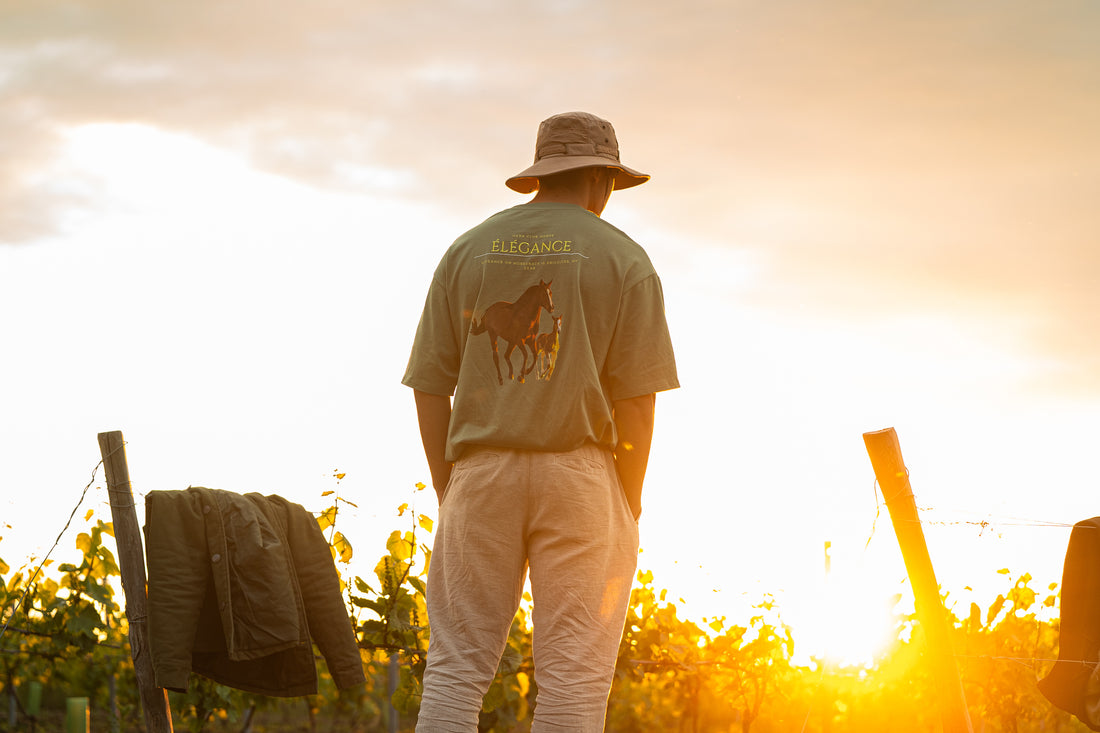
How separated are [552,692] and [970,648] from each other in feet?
10.0

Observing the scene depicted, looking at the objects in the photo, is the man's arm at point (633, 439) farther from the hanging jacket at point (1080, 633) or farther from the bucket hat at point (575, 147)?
the hanging jacket at point (1080, 633)

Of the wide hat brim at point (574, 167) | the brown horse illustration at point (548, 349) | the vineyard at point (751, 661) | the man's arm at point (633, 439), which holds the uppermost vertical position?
the wide hat brim at point (574, 167)

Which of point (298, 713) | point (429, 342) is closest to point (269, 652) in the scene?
point (429, 342)

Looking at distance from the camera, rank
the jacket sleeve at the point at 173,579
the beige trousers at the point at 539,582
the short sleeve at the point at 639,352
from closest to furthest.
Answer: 1. the beige trousers at the point at 539,582
2. the short sleeve at the point at 639,352
3. the jacket sleeve at the point at 173,579

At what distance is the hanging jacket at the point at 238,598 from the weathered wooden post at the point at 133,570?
5.7 inches

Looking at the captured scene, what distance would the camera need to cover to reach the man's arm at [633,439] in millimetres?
2586

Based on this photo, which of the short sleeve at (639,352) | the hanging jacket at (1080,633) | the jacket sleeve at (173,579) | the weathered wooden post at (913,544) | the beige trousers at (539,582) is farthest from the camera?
the jacket sleeve at (173,579)

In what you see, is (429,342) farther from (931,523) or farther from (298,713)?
(298,713)

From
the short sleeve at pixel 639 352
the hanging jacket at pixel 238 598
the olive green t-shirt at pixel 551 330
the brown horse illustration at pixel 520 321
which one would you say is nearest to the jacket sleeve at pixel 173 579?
the hanging jacket at pixel 238 598

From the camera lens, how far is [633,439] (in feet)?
8.48

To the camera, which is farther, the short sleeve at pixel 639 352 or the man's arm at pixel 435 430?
the man's arm at pixel 435 430

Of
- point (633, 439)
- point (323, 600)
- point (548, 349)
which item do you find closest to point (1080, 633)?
point (633, 439)

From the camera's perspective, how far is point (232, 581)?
144 inches

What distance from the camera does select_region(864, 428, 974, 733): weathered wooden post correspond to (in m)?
3.10
